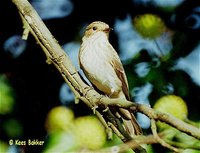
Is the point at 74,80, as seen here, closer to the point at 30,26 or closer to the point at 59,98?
the point at 30,26

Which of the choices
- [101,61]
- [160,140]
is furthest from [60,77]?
[160,140]

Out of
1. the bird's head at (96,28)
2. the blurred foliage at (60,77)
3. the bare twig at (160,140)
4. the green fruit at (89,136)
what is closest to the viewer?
the bare twig at (160,140)

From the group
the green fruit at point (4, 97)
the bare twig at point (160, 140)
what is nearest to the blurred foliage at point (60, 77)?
the green fruit at point (4, 97)

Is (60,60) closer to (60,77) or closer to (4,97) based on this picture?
(4,97)

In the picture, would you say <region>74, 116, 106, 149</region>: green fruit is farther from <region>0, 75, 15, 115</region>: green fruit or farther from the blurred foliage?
<region>0, 75, 15, 115</region>: green fruit

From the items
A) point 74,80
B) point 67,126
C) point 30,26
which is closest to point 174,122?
point 67,126

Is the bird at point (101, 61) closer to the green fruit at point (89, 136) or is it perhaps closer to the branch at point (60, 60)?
the branch at point (60, 60)

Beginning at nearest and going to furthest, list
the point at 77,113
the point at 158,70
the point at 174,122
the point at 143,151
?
the point at 174,122, the point at 143,151, the point at 158,70, the point at 77,113
